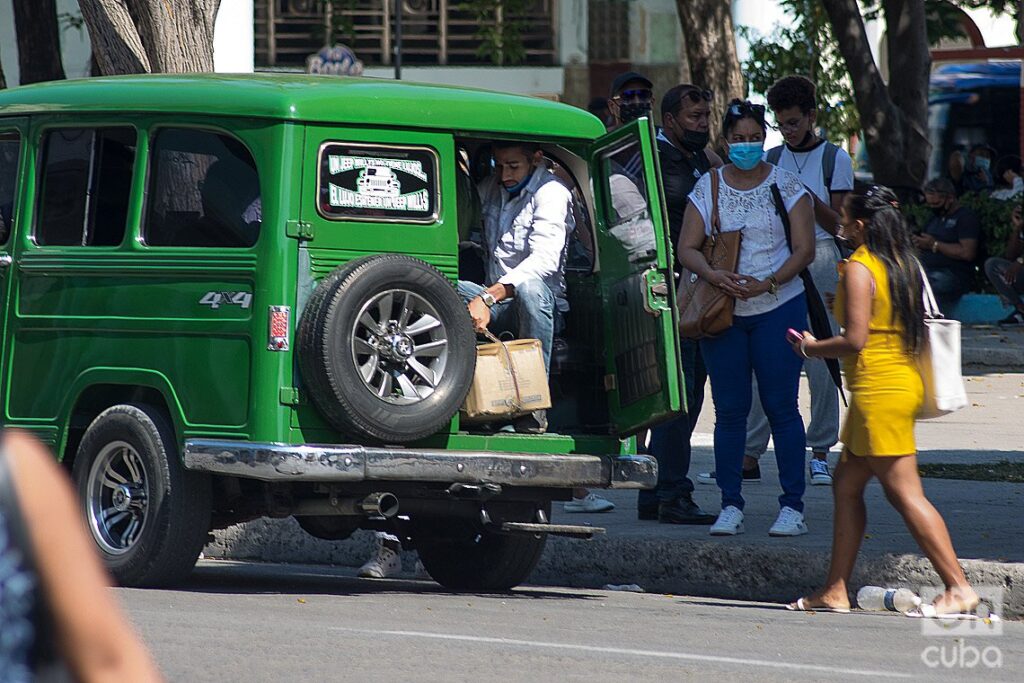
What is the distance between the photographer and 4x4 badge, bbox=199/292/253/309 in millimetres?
7188

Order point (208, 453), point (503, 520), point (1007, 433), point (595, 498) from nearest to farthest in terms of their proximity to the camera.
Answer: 1. point (208, 453)
2. point (503, 520)
3. point (595, 498)
4. point (1007, 433)

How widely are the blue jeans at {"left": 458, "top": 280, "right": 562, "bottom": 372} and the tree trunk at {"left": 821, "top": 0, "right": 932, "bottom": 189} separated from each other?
14.0m

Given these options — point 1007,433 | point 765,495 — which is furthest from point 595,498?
point 1007,433

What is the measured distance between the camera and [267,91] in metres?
7.27

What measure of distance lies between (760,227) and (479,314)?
152 cm

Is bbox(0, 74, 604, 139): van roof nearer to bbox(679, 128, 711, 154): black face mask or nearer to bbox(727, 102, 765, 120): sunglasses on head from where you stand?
bbox(727, 102, 765, 120): sunglasses on head

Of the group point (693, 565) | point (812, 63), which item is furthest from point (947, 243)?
point (693, 565)

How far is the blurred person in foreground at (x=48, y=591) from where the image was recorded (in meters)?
1.99

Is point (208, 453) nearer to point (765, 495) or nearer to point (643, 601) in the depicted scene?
point (643, 601)

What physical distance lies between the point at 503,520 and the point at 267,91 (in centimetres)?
199

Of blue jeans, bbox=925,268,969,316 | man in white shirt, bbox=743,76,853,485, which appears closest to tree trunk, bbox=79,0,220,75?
man in white shirt, bbox=743,76,853,485

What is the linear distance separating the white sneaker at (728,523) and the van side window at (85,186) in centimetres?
292

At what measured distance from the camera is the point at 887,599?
730cm

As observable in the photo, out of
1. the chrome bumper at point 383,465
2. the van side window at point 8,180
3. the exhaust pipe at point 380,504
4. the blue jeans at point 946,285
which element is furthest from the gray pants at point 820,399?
the blue jeans at point 946,285
